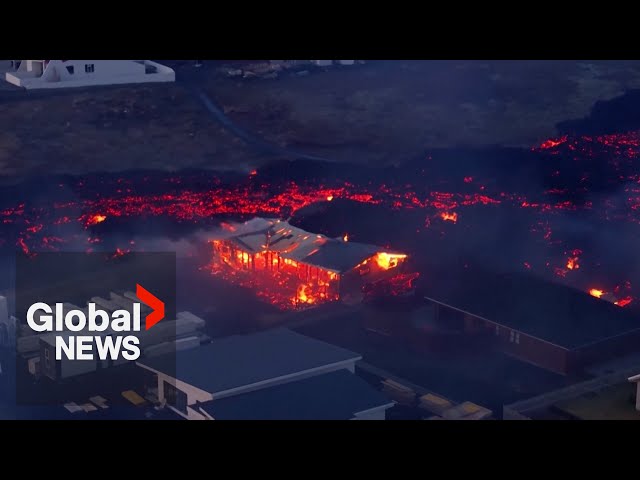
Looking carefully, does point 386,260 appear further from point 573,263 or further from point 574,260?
→ point 574,260

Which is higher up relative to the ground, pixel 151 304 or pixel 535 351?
pixel 151 304

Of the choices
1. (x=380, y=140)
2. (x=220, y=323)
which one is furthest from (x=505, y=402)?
(x=380, y=140)

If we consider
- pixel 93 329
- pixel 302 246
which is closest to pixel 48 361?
pixel 93 329

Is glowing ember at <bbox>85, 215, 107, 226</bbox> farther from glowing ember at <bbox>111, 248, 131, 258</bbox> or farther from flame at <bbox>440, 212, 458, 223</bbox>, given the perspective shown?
flame at <bbox>440, 212, 458, 223</bbox>

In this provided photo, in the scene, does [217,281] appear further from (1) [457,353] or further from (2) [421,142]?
(2) [421,142]

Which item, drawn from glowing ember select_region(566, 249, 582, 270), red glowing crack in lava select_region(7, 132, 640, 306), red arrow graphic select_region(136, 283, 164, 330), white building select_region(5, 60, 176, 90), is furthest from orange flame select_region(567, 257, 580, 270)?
white building select_region(5, 60, 176, 90)

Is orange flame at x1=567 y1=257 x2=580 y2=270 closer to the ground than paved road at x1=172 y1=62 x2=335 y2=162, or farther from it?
closer to the ground

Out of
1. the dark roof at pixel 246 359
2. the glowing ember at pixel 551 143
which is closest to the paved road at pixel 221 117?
the glowing ember at pixel 551 143
